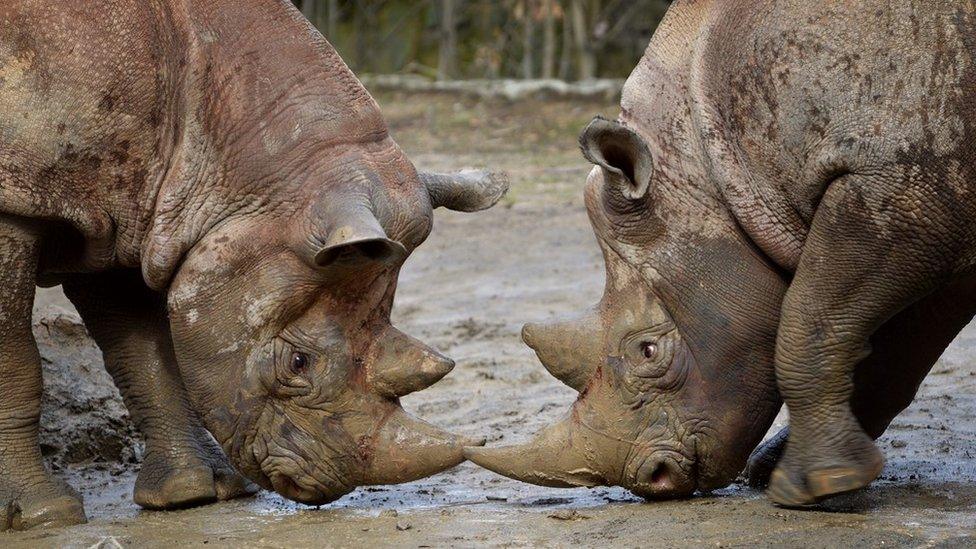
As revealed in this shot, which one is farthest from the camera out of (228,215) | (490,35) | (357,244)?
(490,35)

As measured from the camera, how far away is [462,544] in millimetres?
5340

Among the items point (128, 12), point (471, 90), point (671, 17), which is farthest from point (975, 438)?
point (471, 90)

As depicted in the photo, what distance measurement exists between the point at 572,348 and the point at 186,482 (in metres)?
1.56

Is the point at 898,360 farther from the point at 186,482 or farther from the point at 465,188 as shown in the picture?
the point at 186,482

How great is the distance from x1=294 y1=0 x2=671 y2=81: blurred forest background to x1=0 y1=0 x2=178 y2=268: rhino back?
12284mm

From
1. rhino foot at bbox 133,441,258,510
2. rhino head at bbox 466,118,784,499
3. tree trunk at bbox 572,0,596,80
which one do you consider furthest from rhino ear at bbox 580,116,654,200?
tree trunk at bbox 572,0,596,80

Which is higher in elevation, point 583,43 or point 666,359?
point 583,43

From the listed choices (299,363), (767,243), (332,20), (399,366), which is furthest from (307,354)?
(332,20)

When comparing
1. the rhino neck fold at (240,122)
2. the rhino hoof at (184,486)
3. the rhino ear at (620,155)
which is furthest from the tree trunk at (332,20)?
the rhino ear at (620,155)

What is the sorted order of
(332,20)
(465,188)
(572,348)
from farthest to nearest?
(332,20), (465,188), (572,348)

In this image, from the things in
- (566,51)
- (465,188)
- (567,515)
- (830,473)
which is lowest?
(567,515)

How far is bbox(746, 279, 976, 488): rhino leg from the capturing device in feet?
19.7

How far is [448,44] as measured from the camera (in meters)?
19.3

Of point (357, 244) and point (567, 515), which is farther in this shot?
point (567, 515)
